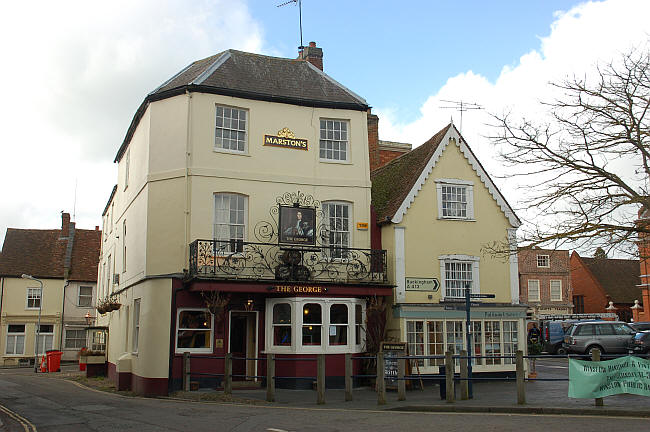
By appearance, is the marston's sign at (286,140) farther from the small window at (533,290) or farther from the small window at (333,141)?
the small window at (533,290)

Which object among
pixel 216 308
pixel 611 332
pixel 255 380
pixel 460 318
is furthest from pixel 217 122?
pixel 611 332

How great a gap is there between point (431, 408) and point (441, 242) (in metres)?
8.86

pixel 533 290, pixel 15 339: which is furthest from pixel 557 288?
pixel 15 339

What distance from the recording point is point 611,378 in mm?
13531

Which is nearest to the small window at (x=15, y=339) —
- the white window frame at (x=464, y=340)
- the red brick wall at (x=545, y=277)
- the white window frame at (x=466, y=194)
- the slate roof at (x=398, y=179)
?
the slate roof at (x=398, y=179)

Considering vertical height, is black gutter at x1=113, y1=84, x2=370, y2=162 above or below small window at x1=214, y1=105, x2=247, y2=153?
above

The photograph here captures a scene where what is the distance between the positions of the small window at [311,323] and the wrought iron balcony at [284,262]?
0.92 m

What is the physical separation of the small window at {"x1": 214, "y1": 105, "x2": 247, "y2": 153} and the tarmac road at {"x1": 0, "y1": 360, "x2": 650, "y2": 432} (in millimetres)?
8143

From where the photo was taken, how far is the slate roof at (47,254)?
43250 mm

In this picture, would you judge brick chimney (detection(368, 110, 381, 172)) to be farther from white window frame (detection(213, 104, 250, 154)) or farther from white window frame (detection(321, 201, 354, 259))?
white window frame (detection(213, 104, 250, 154))

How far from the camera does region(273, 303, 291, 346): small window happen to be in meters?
20.2

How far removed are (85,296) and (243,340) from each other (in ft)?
88.4

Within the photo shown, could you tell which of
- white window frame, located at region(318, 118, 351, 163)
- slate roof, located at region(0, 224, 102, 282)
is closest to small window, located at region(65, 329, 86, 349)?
slate roof, located at region(0, 224, 102, 282)

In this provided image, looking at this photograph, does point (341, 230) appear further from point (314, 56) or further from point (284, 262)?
point (314, 56)
